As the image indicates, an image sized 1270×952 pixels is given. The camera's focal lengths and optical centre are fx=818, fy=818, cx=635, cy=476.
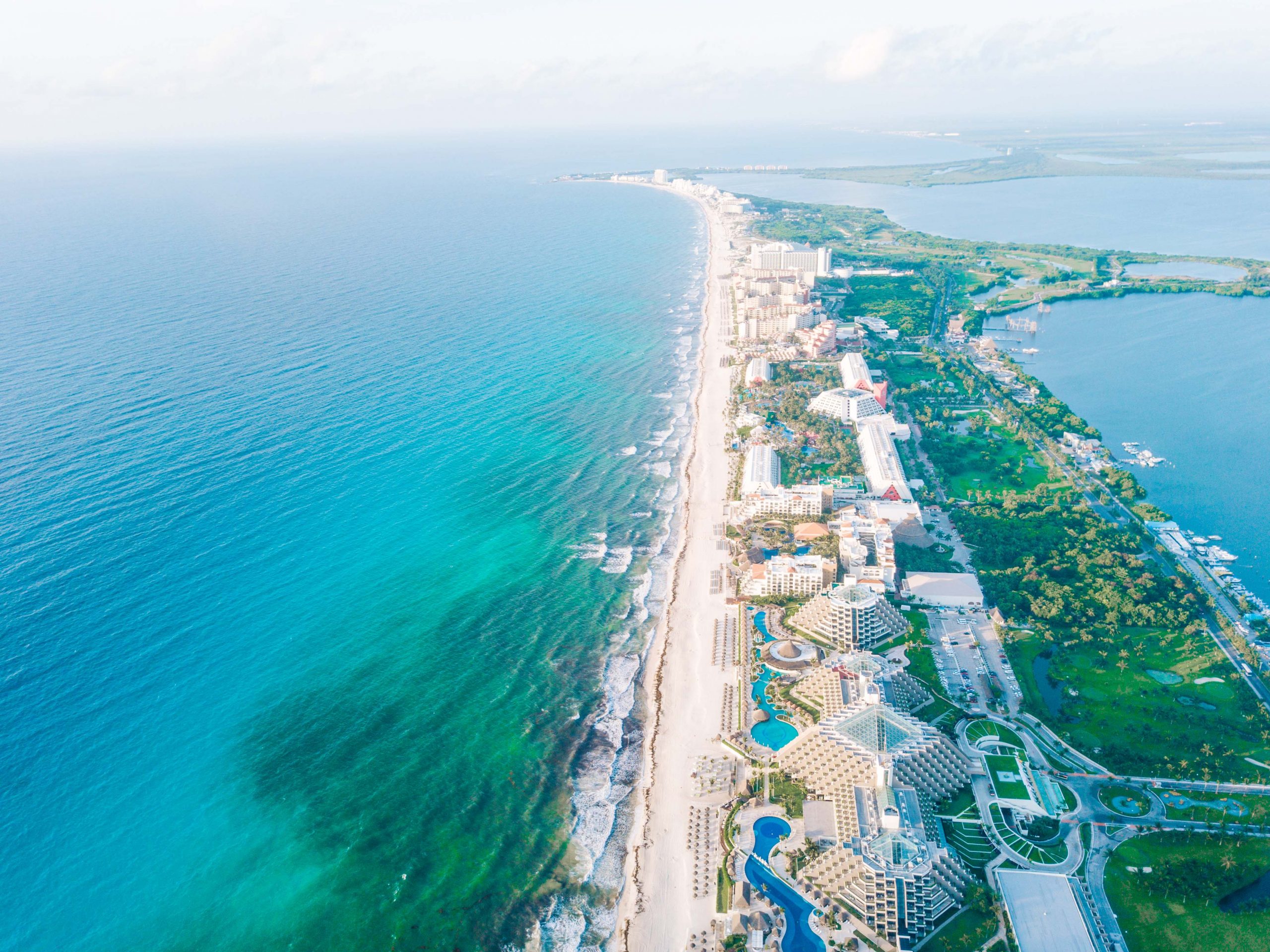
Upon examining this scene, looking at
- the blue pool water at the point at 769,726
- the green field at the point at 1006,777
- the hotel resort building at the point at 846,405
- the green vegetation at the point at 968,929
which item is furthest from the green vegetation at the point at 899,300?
the green vegetation at the point at 968,929

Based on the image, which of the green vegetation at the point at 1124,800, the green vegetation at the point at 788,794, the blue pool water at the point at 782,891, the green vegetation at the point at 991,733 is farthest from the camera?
the green vegetation at the point at 991,733

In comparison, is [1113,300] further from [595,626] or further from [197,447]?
[197,447]

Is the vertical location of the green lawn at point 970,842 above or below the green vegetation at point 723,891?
above

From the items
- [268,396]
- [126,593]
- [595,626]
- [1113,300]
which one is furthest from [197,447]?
[1113,300]

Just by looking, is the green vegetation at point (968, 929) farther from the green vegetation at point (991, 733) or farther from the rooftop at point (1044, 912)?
the green vegetation at point (991, 733)

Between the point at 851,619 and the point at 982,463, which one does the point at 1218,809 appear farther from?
the point at 982,463
